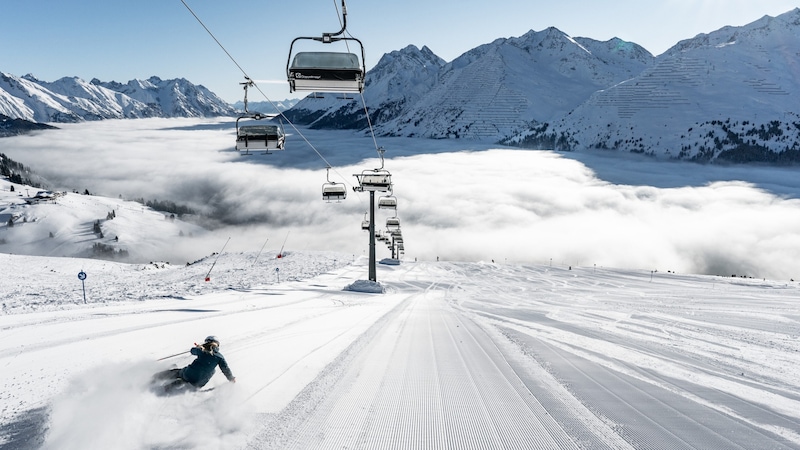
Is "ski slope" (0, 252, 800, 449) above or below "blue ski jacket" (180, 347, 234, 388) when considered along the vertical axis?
below

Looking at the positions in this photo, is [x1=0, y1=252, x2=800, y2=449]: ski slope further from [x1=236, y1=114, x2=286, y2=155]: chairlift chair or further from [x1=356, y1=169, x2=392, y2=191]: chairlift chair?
[x1=356, y1=169, x2=392, y2=191]: chairlift chair

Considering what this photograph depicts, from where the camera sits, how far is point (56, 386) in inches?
249

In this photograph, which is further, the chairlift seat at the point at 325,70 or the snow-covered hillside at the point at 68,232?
the snow-covered hillside at the point at 68,232

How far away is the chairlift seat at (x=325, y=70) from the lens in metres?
7.78

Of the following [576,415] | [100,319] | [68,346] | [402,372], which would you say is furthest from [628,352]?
[100,319]

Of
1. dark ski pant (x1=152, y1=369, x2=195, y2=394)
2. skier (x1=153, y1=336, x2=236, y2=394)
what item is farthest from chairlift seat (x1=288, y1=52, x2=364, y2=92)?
dark ski pant (x1=152, y1=369, x2=195, y2=394)

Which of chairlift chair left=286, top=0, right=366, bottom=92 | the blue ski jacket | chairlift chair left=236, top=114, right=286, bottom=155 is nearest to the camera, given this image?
→ the blue ski jacket

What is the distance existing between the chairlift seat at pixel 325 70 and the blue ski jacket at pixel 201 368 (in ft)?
17.1

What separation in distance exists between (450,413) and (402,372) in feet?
7.01

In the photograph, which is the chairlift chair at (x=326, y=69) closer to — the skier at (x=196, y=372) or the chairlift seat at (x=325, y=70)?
the chairlift seat at (x=325, y=70)

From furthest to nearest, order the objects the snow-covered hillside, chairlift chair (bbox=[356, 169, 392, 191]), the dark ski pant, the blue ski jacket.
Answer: the snow-covered hillside → chairlift chair (bbox=[356, 169, 392, 191]) → the blue ski jacket → the dark ski pant

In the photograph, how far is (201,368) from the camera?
6.36 metres

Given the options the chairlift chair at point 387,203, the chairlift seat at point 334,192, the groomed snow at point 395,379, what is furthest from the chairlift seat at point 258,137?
the chairlift chair at point 387,203

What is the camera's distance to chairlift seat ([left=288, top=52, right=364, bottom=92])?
778 cm
